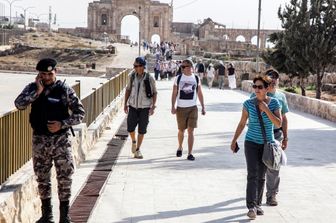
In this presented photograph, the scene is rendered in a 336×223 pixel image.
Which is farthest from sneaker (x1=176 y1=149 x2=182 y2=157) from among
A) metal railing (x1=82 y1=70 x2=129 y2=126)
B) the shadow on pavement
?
the shadow on pavement

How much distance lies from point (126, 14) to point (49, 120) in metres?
103

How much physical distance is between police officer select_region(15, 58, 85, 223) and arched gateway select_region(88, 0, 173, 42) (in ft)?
332

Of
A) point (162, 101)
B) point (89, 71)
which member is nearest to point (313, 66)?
point (162, 101)

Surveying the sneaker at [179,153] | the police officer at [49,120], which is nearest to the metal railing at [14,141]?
the police officer at [49,120]

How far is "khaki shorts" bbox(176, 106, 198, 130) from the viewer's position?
1077 cm

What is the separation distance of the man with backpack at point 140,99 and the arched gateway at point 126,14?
317 ft

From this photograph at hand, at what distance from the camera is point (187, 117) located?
1080 cm

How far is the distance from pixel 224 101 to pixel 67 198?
17973 mm

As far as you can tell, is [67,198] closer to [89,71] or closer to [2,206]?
[2,206]

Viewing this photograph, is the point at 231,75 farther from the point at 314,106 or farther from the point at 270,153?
the point at 270,153

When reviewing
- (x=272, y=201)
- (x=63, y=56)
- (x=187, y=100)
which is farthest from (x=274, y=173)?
(x=63, y=56)

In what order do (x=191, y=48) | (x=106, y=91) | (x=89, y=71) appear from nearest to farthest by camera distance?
(x=106, y=91), (x=89, y=71), (x=191, y=48)

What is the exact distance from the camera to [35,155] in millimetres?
6238

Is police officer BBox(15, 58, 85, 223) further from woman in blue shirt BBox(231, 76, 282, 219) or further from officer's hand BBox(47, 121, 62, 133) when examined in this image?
woman in blue shirt BBox(231, 76, 282, 219)
